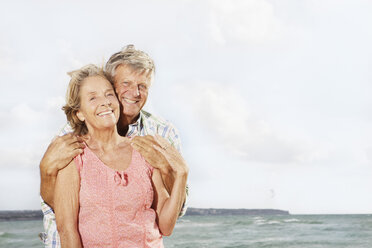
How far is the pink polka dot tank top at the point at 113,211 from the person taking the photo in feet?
8.94

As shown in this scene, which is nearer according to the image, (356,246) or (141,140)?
(141,140)

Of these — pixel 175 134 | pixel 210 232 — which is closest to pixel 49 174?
pixel 175 134

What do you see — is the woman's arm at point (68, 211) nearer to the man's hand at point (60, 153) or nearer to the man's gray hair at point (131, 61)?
the man's hand at point (60, 153)

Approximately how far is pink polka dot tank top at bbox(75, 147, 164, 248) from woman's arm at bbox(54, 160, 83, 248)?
3cm

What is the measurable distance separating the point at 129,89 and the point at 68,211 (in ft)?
3.83

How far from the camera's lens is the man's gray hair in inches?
144

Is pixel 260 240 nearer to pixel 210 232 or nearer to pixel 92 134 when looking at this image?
pixel 210 232

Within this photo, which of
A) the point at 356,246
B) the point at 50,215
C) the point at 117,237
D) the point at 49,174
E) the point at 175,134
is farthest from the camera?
the point at 356,246

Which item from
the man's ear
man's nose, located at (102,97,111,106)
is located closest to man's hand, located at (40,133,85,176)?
the man's ear

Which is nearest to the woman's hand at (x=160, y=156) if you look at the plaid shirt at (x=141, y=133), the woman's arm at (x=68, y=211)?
the woman's arm at (x=68, y=211)

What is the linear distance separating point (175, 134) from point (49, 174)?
3.64 feet

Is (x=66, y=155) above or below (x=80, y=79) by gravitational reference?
below

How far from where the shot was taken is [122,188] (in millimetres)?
2748

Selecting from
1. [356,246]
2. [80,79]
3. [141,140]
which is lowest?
[356,246]
